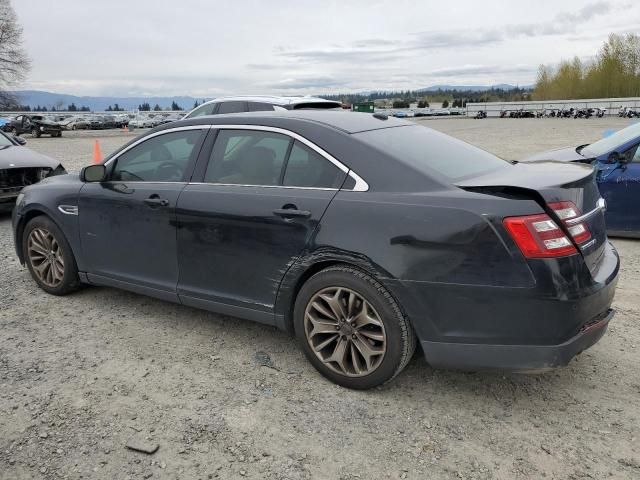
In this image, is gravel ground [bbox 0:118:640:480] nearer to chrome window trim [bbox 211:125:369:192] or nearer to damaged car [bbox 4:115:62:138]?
chrome window trim [bbox 211:125:369:192]

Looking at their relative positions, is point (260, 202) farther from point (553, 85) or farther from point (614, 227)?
point (553, 85)

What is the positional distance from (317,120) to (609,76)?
107 m

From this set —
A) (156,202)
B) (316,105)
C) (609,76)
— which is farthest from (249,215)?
(609,76)

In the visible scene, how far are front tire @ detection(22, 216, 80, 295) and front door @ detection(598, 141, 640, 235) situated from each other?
5.74m

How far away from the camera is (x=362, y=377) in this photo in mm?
3174

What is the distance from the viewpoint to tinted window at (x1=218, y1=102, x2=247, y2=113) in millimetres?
9580

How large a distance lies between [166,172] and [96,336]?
1333mm

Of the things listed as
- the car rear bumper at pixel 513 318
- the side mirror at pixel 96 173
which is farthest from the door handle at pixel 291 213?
the side mirror at pixel 96 173

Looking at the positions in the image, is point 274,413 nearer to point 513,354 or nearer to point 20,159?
point 513,354

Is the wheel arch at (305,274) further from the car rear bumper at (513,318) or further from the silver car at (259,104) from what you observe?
the silver car at (259,104)

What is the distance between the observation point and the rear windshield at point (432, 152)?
320cm

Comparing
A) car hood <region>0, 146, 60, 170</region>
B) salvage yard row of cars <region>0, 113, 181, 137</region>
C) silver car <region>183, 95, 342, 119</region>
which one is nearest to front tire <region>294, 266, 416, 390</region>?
silver car <region>183, 95, 342, 119</region>

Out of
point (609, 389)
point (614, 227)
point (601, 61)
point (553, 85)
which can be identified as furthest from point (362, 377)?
point (553, 85)

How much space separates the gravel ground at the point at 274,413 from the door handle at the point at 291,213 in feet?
3.36
